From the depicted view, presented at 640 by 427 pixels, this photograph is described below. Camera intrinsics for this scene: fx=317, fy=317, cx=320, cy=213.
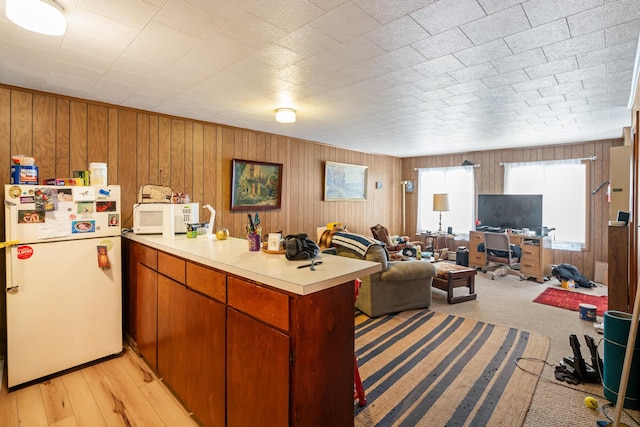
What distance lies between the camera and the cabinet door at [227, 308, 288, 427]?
1364 millimetres

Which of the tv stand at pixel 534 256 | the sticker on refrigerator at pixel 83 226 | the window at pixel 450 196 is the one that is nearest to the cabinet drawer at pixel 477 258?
the tv stand at pixel 534 256

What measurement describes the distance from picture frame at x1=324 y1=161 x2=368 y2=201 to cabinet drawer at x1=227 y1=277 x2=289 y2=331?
14.7ft

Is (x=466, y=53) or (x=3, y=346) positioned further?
(x=3, y=346)

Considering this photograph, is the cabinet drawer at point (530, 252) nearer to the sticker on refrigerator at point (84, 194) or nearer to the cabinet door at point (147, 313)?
the cabinet door at point (147, 313)

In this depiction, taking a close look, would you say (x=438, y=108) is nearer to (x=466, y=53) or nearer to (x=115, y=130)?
(x=466, y=53)

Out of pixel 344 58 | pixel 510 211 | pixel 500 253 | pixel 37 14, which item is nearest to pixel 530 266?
pixel 500 253

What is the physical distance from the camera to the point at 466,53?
7.33ft

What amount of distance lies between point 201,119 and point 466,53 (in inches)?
126

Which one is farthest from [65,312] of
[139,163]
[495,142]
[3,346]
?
[495,142]

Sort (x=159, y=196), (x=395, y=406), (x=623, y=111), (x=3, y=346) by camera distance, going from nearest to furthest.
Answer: (x=395, y=406), (x=3, y=346), (x=159, y=196), (x=623, y=111)

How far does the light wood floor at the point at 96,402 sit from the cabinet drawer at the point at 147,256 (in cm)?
88

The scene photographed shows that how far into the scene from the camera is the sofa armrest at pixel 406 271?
3.61 m

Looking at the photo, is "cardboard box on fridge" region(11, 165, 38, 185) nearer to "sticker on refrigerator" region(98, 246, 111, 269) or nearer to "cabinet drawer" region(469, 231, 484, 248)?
"sticker on refrigerator" region(98, 246, 111, 269)

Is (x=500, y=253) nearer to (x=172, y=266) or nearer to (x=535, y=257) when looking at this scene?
(x=535, y=257)
